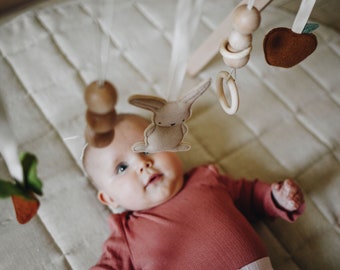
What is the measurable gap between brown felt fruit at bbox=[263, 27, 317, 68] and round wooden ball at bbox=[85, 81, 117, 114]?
7.2 inches

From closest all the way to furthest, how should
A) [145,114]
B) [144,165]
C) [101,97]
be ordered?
1. [101,97]
2. [144,165]
3. [145,114]

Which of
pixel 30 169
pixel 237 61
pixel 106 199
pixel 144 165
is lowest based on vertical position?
pixel 106 199

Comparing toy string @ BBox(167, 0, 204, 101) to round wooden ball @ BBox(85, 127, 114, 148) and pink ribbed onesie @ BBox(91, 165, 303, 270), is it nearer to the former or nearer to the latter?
round wooden ball @ BBox(85, 127, 114, 148)

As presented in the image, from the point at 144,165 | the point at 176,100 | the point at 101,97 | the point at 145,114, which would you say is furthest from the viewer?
the point at 145,114

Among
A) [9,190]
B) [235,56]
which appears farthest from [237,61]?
[9,190]

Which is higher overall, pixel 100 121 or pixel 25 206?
pixel 100 121

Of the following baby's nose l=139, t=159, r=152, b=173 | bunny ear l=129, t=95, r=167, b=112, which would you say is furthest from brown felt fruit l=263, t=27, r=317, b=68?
baby's nose l=139, t=159, r=152, b=173

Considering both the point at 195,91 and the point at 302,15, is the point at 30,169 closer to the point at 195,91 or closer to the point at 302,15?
the point at 195,91

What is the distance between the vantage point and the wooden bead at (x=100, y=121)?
0.29 metres

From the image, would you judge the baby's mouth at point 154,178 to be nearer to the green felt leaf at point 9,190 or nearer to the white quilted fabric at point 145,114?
the white quilted fabric at point 145,114

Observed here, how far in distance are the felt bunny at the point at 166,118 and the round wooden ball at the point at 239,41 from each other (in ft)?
0.13

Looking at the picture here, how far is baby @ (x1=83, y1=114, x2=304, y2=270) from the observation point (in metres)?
0.53

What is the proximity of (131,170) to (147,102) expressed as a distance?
21cm

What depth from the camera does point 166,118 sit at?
15.1 inches
